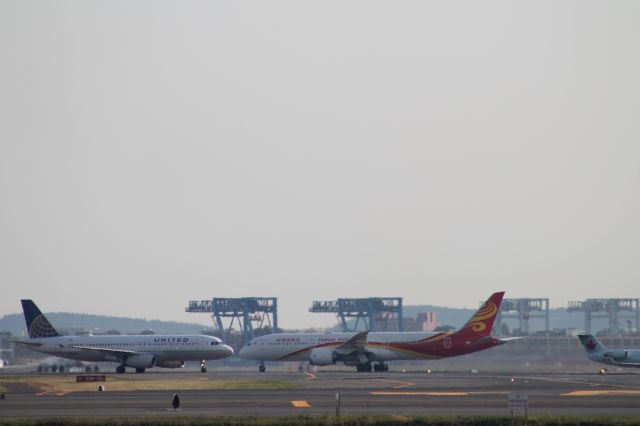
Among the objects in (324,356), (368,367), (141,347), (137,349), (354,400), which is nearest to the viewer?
(354,400)

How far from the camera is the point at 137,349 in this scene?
314 feet

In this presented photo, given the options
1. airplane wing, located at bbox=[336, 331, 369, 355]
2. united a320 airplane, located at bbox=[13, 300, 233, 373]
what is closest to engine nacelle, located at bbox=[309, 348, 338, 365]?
airplane wing, located at bbox=[336, 331, 369, 355]

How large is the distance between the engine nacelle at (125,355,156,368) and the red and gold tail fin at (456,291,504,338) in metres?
27.1

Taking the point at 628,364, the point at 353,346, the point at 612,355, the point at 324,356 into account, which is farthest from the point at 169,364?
the point at 628,364

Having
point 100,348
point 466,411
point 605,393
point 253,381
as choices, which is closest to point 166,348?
point 100,348

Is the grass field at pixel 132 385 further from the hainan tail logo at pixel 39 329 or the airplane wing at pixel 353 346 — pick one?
the hainan tail logo at pixel 39 329

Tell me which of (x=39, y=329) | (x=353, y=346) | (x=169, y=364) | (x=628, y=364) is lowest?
(x=169, y=364)

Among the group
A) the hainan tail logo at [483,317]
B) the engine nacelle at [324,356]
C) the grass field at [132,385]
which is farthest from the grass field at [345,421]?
the engine nacelle at [324,356]

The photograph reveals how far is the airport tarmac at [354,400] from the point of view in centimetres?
4497

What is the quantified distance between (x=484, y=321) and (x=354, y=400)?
4078cm

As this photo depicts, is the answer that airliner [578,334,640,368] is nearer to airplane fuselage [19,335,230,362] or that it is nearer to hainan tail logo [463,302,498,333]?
hainan tail logo [463,302,498,333]

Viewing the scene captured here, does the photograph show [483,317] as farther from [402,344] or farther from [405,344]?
[402,344]

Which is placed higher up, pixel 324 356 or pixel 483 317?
pixel 483 317

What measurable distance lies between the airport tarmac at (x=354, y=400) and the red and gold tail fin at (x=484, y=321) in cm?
2187
